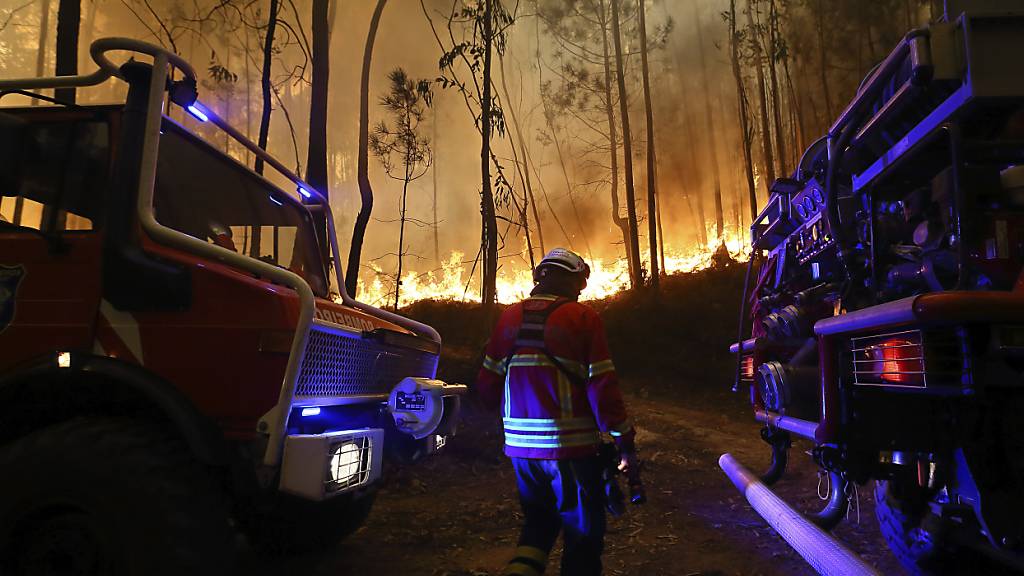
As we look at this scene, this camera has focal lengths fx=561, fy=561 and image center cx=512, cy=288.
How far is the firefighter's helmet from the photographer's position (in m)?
3.19

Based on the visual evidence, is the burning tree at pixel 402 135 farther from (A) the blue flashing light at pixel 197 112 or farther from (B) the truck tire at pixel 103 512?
(B) the truck tire at pixel 103 512

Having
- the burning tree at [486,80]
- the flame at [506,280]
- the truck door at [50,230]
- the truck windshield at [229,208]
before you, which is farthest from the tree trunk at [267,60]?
the flame at [506,280]

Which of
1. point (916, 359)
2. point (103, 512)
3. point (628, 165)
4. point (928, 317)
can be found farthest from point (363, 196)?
point (928, 317)

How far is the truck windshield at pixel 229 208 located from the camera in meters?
3.11

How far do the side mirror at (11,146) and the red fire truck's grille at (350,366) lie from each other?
1429 mm

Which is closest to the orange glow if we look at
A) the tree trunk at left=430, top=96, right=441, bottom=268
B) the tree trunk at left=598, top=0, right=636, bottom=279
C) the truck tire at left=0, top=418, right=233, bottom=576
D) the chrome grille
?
the chrome grille

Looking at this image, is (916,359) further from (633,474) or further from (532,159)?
(532,159)

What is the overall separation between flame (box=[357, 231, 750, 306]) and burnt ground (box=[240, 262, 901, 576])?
13.5 metres

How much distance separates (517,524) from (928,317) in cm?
380

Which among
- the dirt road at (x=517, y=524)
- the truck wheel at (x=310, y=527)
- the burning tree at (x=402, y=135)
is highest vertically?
the burning tree at (x=402, y=135)

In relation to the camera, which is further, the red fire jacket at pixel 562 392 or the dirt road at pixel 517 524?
the dirt road at pixel 517 524

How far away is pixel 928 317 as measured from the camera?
84.1 inches

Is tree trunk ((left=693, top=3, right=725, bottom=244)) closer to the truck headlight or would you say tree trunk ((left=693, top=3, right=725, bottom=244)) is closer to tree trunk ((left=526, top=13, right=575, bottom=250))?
tree trunk ((left=526, top=13, right=575, bottom=250))

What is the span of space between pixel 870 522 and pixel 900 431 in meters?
2.51
